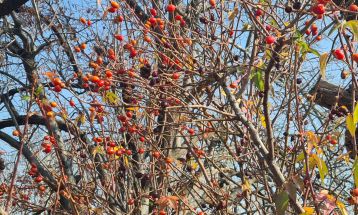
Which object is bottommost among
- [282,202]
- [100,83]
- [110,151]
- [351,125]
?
[282,202]

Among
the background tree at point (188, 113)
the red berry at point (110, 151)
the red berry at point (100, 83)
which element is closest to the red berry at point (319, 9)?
the background tree at point (188, 113)

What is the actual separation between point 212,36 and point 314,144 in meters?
1.54

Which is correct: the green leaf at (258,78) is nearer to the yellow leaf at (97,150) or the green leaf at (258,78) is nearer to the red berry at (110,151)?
the red berry at (110,151)

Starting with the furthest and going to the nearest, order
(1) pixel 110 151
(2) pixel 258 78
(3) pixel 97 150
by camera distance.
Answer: (3) pixel 97 150
(1) pixel 110 151
(2) pixel 258 78

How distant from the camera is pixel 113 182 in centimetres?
490

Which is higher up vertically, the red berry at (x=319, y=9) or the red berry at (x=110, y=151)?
the red berry at (x=110, y=151)

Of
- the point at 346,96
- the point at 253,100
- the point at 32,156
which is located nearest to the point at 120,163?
the point at 32,156

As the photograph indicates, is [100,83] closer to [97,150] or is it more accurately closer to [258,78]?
[258,78]

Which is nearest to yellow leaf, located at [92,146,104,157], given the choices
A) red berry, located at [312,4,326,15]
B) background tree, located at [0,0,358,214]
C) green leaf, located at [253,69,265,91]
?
background tree, located at [0,0,358,214]

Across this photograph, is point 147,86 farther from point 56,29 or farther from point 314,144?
point 56,29

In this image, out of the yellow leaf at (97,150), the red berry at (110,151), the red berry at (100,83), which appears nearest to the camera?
the red berry at (100,83)

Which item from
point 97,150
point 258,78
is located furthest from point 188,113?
point 97,150

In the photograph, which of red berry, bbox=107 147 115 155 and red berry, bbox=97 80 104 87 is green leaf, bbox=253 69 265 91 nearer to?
red berry, bbox=97 80 104 87

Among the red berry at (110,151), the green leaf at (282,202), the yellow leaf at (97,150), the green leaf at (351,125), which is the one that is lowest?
the green leaf at (282,202)
